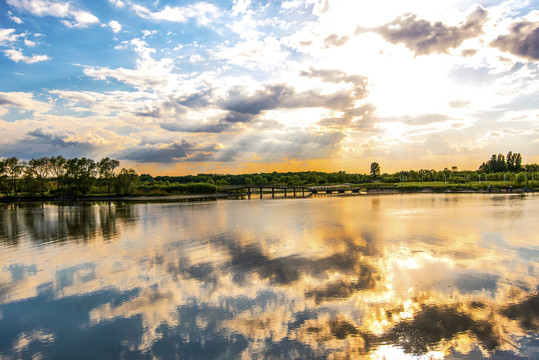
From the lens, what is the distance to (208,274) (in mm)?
17641

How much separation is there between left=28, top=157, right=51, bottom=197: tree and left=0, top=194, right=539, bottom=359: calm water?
410 feet

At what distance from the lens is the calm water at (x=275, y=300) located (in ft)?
33.4

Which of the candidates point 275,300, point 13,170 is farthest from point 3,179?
point 275,300

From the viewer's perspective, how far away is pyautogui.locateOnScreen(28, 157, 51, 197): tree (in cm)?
12669

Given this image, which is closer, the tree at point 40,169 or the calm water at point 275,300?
the calm water at point 275,300

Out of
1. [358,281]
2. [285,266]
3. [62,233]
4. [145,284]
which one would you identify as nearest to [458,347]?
[358,281]

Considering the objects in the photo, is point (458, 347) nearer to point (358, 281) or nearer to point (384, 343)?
point (384, 343)

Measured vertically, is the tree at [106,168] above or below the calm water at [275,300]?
above

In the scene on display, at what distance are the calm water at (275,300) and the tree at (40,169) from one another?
124956mm

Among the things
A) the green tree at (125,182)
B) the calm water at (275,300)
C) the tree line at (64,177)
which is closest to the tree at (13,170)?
the tree line at (64,177)

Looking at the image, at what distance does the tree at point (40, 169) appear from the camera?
127 metres

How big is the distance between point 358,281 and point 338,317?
446 centimetres

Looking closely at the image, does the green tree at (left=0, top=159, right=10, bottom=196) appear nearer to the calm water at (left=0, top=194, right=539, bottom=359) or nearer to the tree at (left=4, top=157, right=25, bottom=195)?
the tree at (left=4, top=157, right=25, bottom=195)

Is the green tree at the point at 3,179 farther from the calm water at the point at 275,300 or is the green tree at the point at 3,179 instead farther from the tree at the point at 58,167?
the calm water at the point at 275,300
